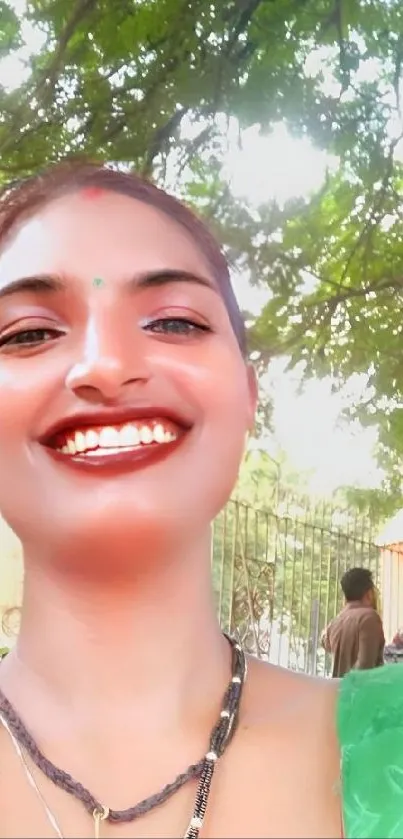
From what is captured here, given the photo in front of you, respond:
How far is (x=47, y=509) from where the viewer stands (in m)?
0.52

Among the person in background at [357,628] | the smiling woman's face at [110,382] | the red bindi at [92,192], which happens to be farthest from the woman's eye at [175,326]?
the person in background at [357,628]

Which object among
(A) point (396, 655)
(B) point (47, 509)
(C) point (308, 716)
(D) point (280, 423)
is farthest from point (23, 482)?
(A) point (396, 655)

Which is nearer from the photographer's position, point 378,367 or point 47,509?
point 47,509

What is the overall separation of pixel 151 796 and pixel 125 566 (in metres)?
0.14

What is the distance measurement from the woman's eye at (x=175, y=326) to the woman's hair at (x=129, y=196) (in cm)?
5

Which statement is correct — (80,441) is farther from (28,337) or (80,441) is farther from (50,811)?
(50,811)

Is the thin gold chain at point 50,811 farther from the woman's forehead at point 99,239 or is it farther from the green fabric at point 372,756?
the woman's forehead at point 99,239

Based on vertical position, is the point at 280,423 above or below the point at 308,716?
above

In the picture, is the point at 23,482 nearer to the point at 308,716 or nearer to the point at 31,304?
the point at 31,304

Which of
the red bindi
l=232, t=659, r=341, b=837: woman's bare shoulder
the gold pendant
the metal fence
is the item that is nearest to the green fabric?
l=232, t=659, r=341, b=837: woman's bare shoulder

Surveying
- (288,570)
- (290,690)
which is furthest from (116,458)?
(288,570)

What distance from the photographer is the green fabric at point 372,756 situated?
48 cm

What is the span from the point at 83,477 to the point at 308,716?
0.76 feet

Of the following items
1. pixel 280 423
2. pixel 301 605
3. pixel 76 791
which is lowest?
pixel 76 791
